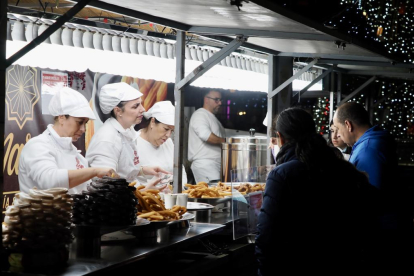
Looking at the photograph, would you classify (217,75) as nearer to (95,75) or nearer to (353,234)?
(95,75)

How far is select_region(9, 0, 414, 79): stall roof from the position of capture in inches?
157

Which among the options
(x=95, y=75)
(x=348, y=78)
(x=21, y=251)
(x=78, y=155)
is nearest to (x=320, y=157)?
(x=21, y=251)

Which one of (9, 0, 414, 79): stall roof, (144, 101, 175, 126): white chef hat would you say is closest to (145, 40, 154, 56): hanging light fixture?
(9, 0, 414, 79): stall roof

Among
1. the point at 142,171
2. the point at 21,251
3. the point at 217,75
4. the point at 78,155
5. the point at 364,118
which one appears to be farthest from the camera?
the point at 217,75

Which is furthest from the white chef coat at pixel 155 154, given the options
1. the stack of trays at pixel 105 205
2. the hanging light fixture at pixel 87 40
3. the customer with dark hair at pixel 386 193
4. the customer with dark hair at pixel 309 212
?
the customer with dark hair at pixel 309 212

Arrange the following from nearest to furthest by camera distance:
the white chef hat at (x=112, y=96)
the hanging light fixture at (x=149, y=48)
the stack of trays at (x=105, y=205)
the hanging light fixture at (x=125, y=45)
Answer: the stack of trays at (x=105, y=205) < the hanging light fixture at (x=125, y=45) < the hanging light fixture at (x=149, y=48) < the white chef hat at (x=112, y=96)

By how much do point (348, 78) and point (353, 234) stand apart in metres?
7.82

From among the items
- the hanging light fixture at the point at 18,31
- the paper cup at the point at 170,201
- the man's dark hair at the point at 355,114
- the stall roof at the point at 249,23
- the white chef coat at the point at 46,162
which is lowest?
the paper cup at the point at 170,201

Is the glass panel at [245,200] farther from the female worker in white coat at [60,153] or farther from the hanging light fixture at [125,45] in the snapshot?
the hanging light fixture at [125,45]

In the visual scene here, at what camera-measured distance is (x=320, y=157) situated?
2920 mm

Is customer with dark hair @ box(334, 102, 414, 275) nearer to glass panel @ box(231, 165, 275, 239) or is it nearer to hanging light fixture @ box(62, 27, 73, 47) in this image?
glass panel @ box(231, 165, 275, 239)

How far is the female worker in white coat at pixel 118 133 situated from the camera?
18.4 feet

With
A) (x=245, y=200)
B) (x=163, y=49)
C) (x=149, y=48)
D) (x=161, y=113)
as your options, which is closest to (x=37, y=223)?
(x=245, y=200)

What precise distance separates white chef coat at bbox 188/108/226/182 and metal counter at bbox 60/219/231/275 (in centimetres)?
330
